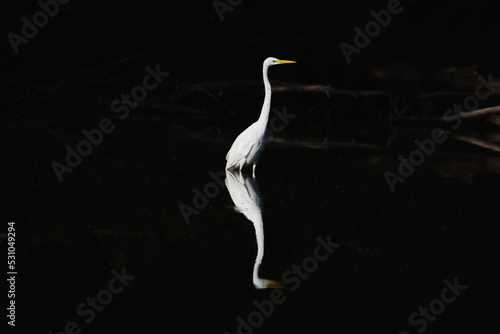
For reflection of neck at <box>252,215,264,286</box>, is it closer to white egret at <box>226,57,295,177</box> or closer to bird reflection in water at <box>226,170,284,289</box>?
bird reflection in water at <box>226,170,284,289</box>

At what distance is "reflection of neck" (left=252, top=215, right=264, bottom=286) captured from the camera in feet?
20.1

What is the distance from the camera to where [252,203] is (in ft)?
28.2

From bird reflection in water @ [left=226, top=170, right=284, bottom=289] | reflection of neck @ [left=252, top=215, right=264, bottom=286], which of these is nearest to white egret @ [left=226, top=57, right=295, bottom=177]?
bird reflection in water @ [left=226, top=170, right=284, bottom=289]

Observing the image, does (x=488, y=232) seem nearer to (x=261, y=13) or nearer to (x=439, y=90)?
(x=439, y=90)

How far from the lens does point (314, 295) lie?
584 centimetres

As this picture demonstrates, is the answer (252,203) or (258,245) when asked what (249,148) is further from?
(258,245)

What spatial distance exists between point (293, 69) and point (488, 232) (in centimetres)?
1106

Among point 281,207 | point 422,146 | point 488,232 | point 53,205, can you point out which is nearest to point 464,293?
point 488,232

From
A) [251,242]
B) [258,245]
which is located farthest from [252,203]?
[258,245]

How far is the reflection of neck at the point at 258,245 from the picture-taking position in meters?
6.12

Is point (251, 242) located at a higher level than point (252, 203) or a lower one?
higher

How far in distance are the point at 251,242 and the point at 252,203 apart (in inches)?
59.8

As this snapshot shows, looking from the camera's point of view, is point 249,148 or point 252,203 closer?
point 252,203

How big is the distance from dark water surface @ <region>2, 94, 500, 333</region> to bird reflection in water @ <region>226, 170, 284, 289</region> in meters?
0.04
